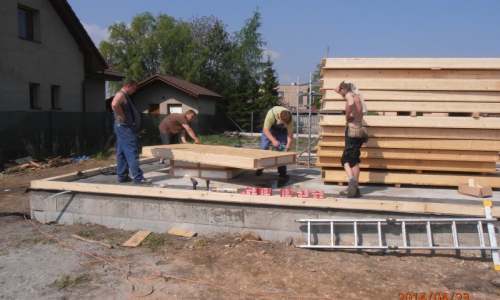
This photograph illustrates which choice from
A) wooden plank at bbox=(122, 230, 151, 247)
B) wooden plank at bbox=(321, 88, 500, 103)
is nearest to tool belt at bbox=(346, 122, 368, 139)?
wooden plank at bbox=(321, 88, 500, 103)

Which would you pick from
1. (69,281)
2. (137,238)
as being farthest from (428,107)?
(69,281)

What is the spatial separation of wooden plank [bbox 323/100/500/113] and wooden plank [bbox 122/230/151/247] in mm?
3579

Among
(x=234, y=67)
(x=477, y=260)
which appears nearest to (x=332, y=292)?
(x=477, y=260)

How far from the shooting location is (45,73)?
17281 mm

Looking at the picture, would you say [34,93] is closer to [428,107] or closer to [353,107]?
[353,107]

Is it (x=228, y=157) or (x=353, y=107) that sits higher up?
(x=353, y=107)

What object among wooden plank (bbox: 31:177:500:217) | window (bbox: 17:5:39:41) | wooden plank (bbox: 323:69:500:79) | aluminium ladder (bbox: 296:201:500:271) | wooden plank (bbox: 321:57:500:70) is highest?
window (bbox: 17:5:39:41)

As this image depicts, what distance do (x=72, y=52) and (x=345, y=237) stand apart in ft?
56.0

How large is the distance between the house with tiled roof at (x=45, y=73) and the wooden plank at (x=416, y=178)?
1143cm

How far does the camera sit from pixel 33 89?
1697 cm

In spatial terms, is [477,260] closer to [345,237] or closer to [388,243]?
[388,243]

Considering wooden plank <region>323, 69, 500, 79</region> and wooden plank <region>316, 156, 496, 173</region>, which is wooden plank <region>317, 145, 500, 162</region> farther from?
wooden plank <region>323, 69, 500, 79</region>

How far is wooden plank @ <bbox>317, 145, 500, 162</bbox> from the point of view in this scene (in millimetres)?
6734

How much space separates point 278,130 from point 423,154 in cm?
275
